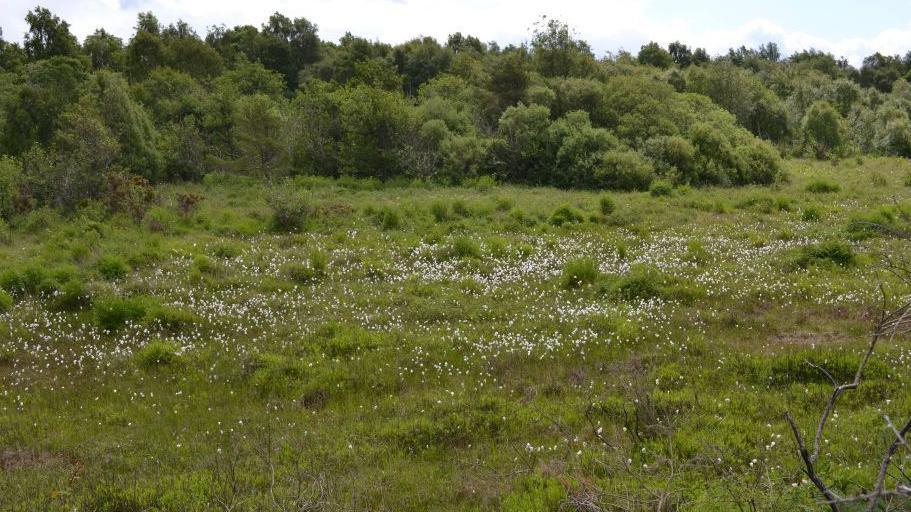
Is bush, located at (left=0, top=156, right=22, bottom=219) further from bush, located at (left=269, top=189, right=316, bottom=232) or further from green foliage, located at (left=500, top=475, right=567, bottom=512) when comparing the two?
green foliage, located at (left=500, top=475, right=567, bottom=512)

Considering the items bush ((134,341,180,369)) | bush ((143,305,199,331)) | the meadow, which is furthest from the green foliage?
bush ((143,305,199,331))

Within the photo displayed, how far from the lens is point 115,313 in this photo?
1479 centimetres

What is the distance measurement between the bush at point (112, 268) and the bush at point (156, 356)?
5841mm

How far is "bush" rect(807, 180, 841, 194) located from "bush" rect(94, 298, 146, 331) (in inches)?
1111

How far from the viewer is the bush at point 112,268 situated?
17922mm

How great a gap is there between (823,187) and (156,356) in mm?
29066

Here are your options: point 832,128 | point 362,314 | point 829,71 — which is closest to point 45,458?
point 362,314

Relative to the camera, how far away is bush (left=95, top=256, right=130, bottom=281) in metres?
17.9

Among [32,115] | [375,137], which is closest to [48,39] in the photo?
[32,115]

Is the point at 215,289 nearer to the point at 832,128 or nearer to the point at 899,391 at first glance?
the point at 899,391

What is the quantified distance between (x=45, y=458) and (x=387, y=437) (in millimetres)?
5045

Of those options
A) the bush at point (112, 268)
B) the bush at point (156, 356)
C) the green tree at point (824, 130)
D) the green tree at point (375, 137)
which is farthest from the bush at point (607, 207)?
the green tree at point (824, 130)

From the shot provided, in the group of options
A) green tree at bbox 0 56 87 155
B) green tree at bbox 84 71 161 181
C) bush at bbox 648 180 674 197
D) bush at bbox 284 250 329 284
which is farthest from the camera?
green tree at bbox 0 56 87 155

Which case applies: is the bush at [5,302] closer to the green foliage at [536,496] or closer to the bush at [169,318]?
the bush at [169,318]
